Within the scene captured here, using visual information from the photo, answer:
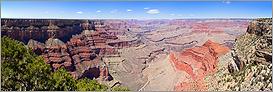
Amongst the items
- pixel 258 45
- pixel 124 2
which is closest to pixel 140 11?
pixel 124 2

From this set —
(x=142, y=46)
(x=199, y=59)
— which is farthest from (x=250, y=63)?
(x=199, y=59)

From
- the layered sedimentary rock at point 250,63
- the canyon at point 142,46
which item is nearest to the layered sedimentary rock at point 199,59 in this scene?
the canyon at point 142,46

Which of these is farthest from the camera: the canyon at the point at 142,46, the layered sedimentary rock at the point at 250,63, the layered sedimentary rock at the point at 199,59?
the layered sedimentary rock at the point at 199,59

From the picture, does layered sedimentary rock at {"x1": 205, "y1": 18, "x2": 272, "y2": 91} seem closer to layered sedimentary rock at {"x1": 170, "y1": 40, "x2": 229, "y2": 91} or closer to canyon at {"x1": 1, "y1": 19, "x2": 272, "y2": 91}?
canyon at {"x1": 1, "y1": 19, "x2": 272, "y2": 91}

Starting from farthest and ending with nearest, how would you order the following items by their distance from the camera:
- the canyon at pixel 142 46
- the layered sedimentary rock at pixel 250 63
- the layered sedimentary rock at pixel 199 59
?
the layered sedimentary rock at pixel 199 59, the canyon at pixel 142 46, the layered sedimentary rock at pixel 250 63

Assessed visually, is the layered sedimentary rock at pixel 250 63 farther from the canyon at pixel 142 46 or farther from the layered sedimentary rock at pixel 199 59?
the layered sedimentary rock at pixel 199 59

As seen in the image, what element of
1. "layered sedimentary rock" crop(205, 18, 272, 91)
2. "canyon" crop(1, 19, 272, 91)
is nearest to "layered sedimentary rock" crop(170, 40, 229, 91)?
"canyon" crop(1, 19, 272, 91)

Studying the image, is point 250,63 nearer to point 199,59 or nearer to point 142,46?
point 142,46

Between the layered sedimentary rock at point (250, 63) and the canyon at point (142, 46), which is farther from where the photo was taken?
the canyon at point (142, 46)
